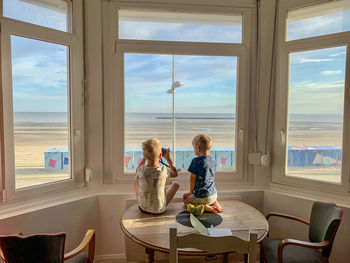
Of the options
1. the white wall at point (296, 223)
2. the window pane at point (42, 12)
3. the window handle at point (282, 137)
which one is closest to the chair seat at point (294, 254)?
the white wall at point (296, 223)


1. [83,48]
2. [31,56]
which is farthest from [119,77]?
[31,56]

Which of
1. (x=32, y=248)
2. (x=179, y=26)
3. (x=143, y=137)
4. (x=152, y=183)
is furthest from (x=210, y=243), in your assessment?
(x=179, y=26)

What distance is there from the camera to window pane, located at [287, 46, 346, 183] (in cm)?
203

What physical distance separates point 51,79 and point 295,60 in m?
2.11

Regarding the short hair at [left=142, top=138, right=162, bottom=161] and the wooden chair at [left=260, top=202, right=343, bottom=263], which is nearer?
the wooden chair at [left=260, top=202, right=343, bottom=263]

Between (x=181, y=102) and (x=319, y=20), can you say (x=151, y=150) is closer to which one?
(x=181, y=102)

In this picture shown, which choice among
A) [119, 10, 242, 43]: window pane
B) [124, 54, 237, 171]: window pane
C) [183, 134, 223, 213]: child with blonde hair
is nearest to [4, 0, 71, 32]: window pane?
[119, 10, 242, 43]: window pane

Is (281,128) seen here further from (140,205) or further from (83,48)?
(83,48)

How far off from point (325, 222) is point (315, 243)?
186 mm

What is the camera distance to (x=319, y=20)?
6.80 ft

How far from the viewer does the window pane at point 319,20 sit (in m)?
1.98

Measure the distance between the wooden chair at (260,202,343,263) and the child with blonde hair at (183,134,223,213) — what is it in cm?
44

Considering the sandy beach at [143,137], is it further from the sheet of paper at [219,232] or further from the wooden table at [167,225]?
the sheet of paper at [219,232]

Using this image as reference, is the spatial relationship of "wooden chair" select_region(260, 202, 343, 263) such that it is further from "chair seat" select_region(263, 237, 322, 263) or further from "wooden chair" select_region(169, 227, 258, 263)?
"wooden chair" select_region(169, 227, 258, 263)
